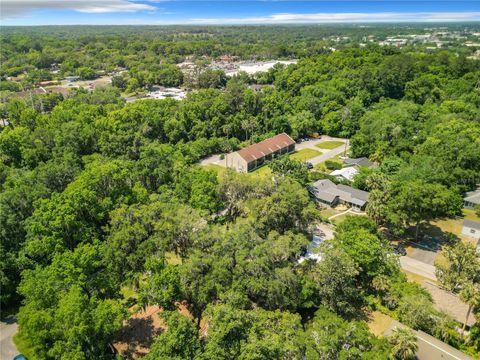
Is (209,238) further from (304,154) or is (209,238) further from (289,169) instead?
(304,154)

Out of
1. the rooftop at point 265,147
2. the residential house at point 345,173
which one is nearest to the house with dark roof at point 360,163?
the residential house at point 345,173

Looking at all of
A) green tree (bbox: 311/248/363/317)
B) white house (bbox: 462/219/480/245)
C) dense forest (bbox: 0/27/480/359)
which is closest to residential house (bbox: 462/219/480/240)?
white house (bbox: 462/219/480/245)

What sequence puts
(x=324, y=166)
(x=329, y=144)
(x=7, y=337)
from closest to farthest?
(x=7, y=337) < (x=324, y=166) < (x=329, y=144)

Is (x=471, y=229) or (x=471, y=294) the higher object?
(x=471, y=294)

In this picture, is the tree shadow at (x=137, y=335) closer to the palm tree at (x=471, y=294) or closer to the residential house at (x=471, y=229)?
the palm tree at (x=471, y=294)

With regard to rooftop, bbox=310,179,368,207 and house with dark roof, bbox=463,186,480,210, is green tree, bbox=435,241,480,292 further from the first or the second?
house with dark roof, bbox=463,186,480,210

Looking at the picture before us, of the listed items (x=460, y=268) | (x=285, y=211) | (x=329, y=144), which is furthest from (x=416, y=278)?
(x=329, y=144)

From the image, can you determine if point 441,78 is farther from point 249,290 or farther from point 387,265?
point 249,290
